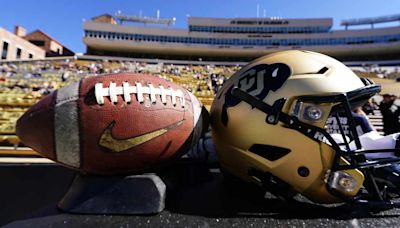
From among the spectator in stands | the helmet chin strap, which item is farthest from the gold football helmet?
the spectator in stands

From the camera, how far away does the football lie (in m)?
1.24

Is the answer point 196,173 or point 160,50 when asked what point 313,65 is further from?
point 160,50

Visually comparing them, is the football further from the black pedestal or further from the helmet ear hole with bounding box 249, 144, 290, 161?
the helmet ear hole with bounding box 249, 144, 290, 161

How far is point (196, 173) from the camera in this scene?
1791 millimetres

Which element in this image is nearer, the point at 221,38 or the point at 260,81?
the point at 260,81

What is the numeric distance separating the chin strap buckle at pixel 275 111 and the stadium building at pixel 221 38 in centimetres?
4285

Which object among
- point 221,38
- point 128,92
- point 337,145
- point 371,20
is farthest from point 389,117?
point 371,20

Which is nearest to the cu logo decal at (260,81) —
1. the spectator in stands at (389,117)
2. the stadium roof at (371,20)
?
the spectator in stands at (389,117)

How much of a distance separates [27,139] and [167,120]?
2.32ft

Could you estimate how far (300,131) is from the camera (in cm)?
130

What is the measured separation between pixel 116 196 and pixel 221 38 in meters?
45.1

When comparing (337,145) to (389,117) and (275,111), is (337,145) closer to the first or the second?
(275,111)

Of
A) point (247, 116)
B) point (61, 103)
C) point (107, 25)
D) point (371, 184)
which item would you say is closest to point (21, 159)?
point (61, 103)

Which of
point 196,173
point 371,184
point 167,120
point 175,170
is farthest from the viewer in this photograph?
point 196,173
